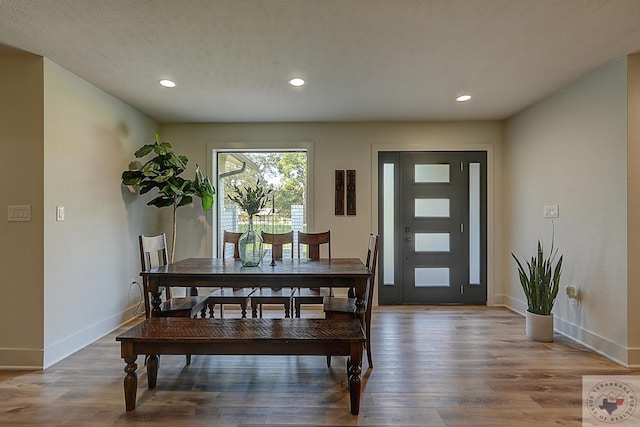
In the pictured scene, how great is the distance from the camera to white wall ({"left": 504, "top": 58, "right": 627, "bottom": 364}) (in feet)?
9.25

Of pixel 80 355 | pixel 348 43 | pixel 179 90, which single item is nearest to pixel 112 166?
pixel 179 90

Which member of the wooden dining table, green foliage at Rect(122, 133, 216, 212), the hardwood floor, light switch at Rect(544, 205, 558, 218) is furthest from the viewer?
green foliage at Rect(122, 133, 216, 212)

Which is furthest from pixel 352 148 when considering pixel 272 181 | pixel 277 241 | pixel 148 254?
pixel 148 254

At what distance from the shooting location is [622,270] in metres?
2.79

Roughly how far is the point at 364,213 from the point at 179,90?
2629 millimetres

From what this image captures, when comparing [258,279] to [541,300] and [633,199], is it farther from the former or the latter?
[633,199]

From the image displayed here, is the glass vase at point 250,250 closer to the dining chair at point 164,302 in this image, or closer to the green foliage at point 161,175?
the dining chair at point 164,302

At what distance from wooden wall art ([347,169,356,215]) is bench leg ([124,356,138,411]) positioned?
3102mm

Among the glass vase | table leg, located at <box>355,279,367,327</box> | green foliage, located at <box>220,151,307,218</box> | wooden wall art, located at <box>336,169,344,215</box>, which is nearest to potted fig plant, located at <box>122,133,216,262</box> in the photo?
green foliage, located at <box>220,151,307,218</box>

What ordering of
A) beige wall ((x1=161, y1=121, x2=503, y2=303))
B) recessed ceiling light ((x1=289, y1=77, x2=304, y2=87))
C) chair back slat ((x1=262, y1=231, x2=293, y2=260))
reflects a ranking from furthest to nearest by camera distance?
beige wall ((x1=161, y1=121, x2=503, y2=303))
chair back slat ((x1=262, y1=231, x2=293, y2=260))
recessed ceiling light ((x1=289, y1=77, x2=304, y2=87))

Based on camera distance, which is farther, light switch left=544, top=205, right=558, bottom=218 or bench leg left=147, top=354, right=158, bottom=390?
light switch left=544, top=205, right=558, bottom=218

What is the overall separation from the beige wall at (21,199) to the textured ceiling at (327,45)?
266 millimetres

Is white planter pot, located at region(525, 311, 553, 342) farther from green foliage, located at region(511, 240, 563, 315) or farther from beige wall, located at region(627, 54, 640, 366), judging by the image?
beige wall, located at region(627, 54, 640, 366)

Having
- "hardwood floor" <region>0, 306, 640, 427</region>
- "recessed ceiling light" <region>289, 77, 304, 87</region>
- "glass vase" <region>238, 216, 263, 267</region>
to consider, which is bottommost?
"hardwood floor" <region>0, 306, 640, 427</region>
